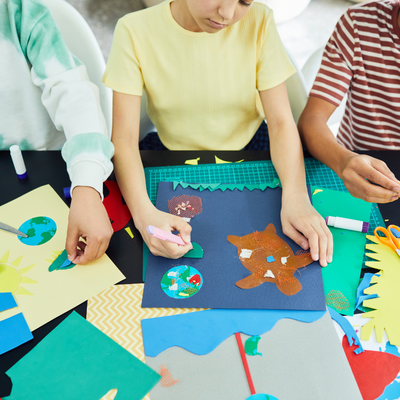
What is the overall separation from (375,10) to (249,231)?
2.60 feet

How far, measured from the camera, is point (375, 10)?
1.05 metres

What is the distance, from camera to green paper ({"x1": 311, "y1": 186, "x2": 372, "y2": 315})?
67 centimetres

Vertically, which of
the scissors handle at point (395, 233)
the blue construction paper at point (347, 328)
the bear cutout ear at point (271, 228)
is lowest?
the blue construction paper at point (347, 328)

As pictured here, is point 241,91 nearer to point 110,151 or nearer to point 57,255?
point 110,151

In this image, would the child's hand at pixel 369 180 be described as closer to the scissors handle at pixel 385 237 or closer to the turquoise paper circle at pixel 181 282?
the scissors handle at pixel 385 237

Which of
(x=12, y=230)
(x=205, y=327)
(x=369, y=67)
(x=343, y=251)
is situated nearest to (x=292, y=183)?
(x=343, y=251)

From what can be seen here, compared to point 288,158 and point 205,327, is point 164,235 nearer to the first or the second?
point 205,327

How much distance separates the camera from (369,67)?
1.09 meters

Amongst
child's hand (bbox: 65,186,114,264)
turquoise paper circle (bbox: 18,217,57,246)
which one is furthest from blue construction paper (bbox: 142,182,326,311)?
turquoise paper circle (bbox: 18,217,57,246)

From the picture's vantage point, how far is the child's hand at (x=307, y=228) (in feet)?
2.37

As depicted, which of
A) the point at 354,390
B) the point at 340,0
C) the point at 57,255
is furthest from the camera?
the point at 340,0

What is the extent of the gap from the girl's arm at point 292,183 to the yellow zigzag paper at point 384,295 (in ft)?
0.31

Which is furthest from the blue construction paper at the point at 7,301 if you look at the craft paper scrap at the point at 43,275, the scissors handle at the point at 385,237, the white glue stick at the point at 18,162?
the scissors handle at the point at 385,237

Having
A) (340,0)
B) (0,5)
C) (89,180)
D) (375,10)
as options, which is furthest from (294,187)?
(340,0)
